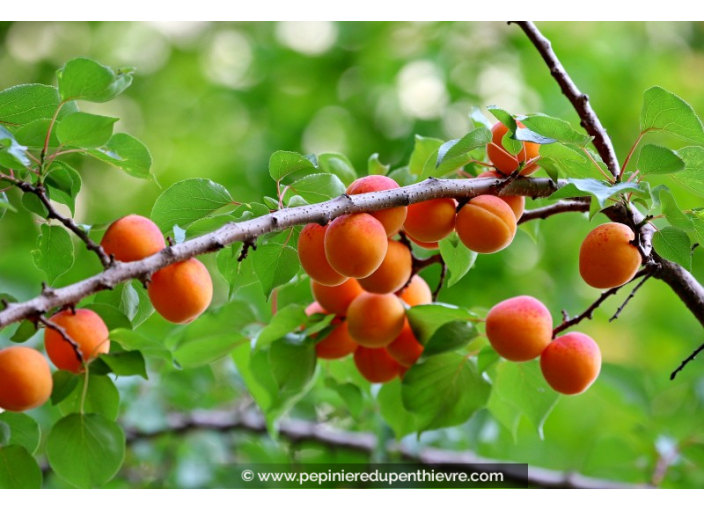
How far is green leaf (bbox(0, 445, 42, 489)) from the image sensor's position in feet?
2.40

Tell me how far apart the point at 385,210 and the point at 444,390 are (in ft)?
0.94

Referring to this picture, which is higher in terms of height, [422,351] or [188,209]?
[188,209]

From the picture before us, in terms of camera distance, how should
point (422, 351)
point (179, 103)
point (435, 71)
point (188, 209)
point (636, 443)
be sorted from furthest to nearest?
point (179, 103), point (435, 71), point (636, 443), point (422, 351), point (188, 209)

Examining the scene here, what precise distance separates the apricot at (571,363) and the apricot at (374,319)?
6.6 inches

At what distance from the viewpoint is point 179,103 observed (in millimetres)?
2857

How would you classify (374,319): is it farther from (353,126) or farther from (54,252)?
(353,126)

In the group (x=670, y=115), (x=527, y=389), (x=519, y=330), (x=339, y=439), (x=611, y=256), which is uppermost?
(x=670, y=115)

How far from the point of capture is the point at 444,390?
88 cm

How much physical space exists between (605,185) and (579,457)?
58.7 inches

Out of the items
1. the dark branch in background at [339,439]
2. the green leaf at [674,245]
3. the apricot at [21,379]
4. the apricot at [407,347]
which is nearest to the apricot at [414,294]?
the apricot at [407,347]

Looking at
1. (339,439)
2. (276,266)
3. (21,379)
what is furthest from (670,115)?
(339,439)

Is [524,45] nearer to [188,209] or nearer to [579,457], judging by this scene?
[579,457]
